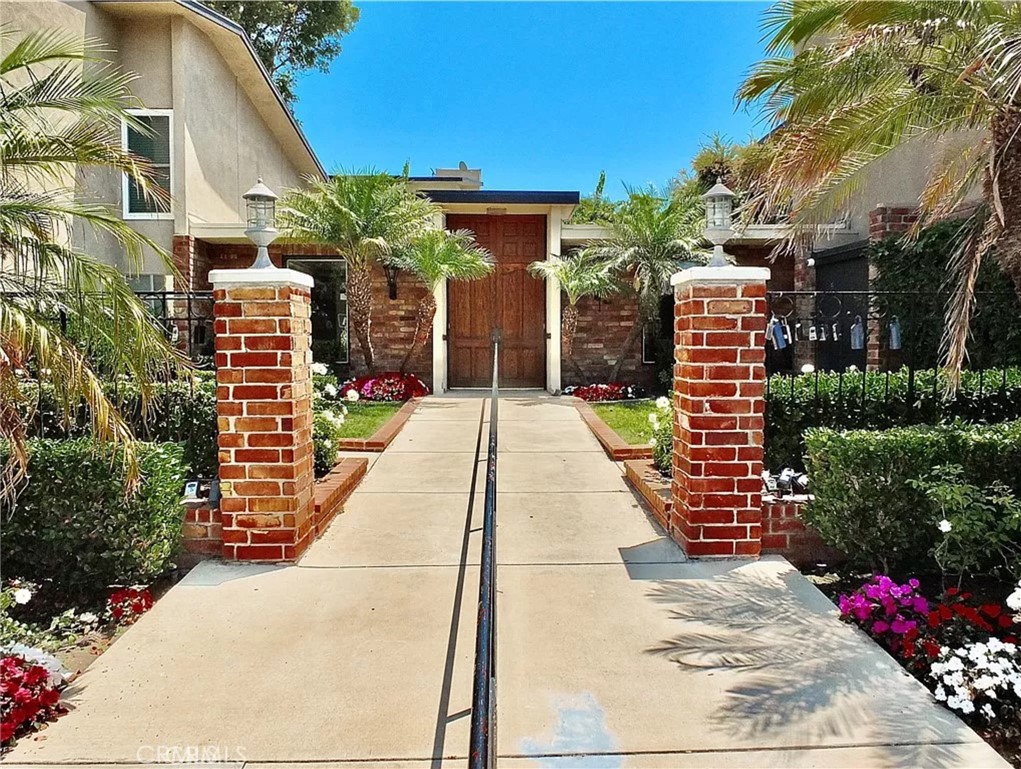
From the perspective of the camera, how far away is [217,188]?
37.1ft

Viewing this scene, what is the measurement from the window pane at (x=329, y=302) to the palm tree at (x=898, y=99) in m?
8.11

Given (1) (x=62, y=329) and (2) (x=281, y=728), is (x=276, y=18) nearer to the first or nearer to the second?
(1) (x=62, y=329)

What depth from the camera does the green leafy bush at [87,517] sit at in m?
3.40

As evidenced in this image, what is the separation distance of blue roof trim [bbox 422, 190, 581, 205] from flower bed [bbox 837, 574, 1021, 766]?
8.28 meters

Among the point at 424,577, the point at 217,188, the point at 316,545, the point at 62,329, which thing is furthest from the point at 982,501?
the point at 217,188

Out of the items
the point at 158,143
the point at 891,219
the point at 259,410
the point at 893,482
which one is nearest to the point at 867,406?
the point at 893,482

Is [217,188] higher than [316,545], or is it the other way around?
[217,188]

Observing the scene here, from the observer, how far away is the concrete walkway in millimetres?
2141

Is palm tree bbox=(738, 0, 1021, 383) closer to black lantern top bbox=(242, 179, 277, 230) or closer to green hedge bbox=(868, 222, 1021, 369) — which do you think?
green hedge bbox=(868, 222, 1021, 369)

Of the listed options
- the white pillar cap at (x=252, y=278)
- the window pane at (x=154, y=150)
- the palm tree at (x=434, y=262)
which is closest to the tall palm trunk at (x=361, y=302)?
the palm tree at (x=434, y=262)

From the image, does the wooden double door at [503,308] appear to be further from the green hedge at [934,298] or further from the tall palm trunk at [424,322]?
the green hedge at [934,298]

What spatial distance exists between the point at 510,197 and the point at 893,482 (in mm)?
8346

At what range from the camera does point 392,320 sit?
11.5 meters

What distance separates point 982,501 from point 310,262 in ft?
34.2
